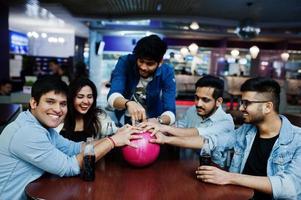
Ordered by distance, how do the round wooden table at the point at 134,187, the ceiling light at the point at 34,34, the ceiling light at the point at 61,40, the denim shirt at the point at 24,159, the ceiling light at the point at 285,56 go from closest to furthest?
the round wooden table at the point at 134,187 → the denim shirt at the point at 24,159 → the ceiling light at the point at 285,56 → the ceiling light at the point at 34,34 → the ceiling light at the point at 61,40

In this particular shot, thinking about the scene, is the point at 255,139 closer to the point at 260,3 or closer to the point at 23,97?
the point at 23,97

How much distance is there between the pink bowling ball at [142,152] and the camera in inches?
71.1

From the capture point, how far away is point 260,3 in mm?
7949

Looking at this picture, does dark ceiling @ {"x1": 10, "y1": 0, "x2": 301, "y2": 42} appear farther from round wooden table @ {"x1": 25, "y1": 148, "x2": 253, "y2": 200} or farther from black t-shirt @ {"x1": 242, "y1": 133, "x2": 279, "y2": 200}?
round wooden table @ {"x1": 25, "y1": 148, "x2": 253, "y2": 200}

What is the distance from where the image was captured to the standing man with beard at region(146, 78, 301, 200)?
1.74 meters

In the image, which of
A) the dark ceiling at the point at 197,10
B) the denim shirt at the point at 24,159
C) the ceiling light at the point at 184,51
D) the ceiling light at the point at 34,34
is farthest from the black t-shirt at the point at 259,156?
the ceiling light at the point at 34,34

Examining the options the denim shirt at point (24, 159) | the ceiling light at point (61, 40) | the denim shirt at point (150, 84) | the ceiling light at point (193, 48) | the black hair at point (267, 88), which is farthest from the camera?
the ceiling light at point (61, 40)

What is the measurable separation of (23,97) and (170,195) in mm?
6226

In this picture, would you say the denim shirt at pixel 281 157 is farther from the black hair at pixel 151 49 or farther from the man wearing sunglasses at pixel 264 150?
the black hair at pixel 151 49

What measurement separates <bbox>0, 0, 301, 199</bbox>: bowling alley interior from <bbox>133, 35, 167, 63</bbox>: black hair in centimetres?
56

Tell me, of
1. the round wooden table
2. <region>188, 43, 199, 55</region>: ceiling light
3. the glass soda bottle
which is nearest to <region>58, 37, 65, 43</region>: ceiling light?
<region>188, 43, 199, 55</region>: ceiling light

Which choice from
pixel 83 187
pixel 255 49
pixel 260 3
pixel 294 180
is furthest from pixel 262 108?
pixel 255 49

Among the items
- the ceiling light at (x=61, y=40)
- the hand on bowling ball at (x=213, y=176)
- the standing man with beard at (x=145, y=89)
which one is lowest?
the hand on bowling ball at (x=213, y=176)

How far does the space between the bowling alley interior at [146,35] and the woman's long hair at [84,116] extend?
0.64ft
